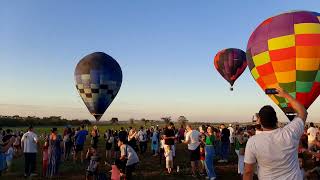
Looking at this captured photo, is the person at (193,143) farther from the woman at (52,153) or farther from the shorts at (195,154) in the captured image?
the woman at (52,153)

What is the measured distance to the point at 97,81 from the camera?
30.8m

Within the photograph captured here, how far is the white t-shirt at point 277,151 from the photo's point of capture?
13.8 ft

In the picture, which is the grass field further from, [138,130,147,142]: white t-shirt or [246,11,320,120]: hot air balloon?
[246,11,320,120]: hot air balloon

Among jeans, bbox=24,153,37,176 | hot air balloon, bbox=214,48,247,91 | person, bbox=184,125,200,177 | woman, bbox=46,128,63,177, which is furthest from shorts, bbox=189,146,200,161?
hot air balloon, bbox=214,48,247,91

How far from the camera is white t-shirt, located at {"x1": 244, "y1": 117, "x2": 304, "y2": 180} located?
420 cm

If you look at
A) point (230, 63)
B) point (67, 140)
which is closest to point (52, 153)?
point (67, 140)

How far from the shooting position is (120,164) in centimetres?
974

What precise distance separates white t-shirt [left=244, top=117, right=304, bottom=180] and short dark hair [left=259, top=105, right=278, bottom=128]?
0.27 feet

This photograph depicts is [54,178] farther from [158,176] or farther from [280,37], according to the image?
[280,37]

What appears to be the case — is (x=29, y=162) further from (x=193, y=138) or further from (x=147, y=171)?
(x=193, y=138)

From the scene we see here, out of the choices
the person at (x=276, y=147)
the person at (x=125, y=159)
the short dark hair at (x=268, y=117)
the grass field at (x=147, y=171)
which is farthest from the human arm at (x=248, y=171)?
the grass field at (x=147, y=171)

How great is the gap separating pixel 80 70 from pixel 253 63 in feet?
50.4

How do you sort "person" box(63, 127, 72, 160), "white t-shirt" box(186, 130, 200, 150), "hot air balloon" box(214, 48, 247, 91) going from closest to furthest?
"white t-shirt" box(186, 130, 200, 150)
"person" box(63, 127, 72, 160)
"hot air balloon" box(214, 48, 247, 91)

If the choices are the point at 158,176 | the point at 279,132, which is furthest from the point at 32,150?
the point at 279,132
